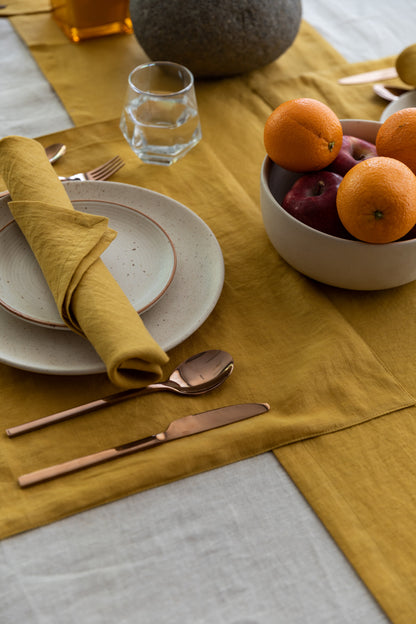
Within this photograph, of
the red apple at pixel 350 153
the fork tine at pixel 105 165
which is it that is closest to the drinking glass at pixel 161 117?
the fork tine at pixel 105 165

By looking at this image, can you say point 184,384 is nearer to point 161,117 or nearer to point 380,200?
point 380,200

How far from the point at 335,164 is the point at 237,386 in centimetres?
26

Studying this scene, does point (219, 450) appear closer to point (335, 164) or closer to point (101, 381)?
point (101, 381)

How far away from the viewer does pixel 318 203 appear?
0.61 metres

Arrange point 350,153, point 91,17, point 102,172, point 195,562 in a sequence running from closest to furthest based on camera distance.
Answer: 1. point 195,562
2. point 350,153
3. point 102,172
4. point 91,17

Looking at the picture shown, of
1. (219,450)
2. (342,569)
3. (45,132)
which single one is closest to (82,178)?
(45,132)

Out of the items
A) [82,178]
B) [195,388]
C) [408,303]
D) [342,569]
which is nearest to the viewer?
[342,569]

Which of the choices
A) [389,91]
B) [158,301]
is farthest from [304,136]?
[389,91]

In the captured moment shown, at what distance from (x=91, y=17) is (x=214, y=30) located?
0.26 metres

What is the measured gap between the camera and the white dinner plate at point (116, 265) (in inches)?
22.5

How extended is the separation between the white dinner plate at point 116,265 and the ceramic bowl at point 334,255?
12cm

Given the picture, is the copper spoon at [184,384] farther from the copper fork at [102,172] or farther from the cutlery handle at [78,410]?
the copper fork at [102,172]

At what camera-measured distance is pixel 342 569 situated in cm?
45

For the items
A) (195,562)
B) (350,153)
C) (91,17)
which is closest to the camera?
(195,562)
